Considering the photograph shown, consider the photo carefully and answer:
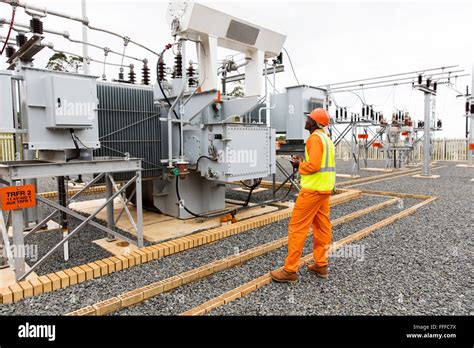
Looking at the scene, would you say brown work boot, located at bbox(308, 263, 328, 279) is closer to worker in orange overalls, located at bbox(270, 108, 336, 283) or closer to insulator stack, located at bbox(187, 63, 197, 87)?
worker in orange overalls, located at bbox(270, 108, 336, 283)

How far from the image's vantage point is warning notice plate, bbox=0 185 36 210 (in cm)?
331

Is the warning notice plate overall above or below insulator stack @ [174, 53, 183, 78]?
below

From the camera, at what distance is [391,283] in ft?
11.7

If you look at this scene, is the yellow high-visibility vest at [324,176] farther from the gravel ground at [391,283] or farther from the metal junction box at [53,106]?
the metal junction box at [53,106]

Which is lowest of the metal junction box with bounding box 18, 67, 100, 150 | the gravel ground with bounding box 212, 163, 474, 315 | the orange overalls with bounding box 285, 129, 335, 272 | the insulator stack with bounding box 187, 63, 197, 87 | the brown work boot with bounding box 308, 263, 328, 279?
the gravel ground with bounding box 212, 163, 474, 315

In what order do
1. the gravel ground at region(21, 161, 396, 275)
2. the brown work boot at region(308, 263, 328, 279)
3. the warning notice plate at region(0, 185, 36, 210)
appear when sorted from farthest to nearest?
the gravel ground at region(21, 161, 396, 275), the brown work boot at region(308, 263, 328, 279), the warning notice plate at region(0, 185, 36, 210)

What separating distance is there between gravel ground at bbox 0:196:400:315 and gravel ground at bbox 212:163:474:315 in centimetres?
101

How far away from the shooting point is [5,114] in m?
3.62

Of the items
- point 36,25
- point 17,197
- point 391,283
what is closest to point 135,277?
point 17,197

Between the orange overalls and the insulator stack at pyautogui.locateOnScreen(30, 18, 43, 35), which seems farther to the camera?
the insulator stack at pyautogui.locateOnScreen(30, 18, 43, 35)

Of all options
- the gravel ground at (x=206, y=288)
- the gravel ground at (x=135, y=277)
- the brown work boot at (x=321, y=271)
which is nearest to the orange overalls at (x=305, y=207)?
the brown work boot at (x=321, y=271)

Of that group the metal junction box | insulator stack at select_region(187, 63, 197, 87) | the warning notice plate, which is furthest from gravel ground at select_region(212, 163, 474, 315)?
insulator stack at select_region(187, 63, 197, 87)

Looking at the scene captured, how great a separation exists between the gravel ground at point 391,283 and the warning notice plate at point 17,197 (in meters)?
2.26

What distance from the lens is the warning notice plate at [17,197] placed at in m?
3.31
